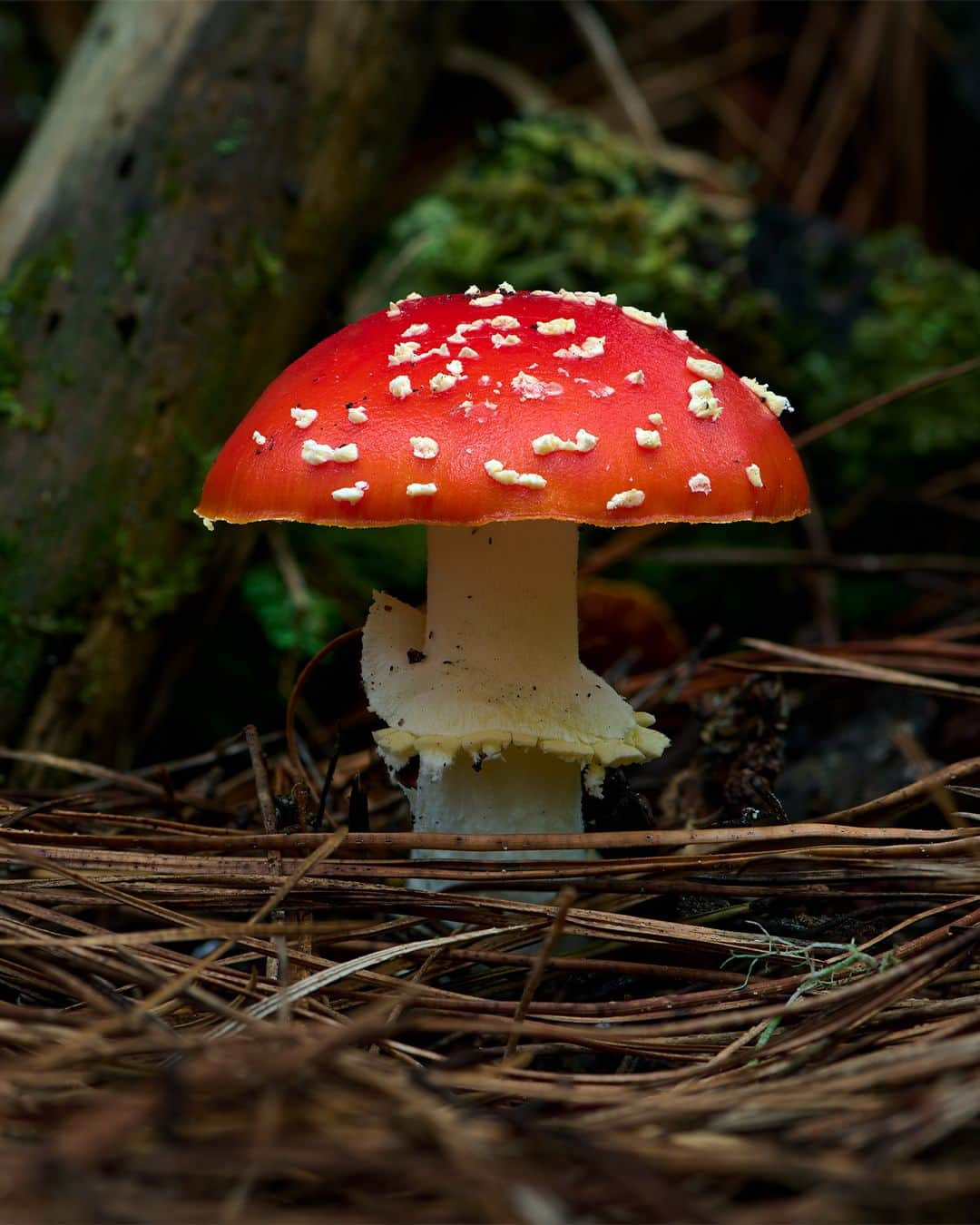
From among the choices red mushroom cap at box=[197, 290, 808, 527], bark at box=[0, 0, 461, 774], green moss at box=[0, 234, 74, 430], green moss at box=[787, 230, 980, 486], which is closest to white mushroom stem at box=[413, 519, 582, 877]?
red mushroom cap at box=[197, 290, 808, 527]

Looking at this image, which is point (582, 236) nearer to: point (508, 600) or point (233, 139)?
point (233, 139)

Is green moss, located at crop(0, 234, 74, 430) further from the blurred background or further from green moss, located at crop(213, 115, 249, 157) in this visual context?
green moss, located at crop(213, 115, 249, 157)

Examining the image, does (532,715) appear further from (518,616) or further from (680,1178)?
(680,1178)

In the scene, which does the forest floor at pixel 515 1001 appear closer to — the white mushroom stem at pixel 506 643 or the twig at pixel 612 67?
the white mushroom stem at pixel 506 643

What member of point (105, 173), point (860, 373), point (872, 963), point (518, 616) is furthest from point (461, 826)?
point (860, 373)

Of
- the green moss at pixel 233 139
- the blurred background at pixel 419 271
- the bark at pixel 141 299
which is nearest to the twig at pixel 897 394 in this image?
the blurred background at pixel 419 271
